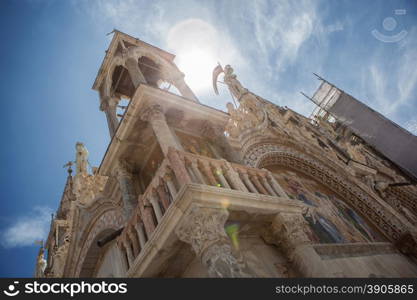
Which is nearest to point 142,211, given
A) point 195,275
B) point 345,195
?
point 195,275

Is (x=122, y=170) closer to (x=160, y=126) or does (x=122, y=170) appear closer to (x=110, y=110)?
(x=160, y=126)

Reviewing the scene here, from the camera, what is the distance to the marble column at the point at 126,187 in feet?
21.5

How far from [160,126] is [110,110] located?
425cm

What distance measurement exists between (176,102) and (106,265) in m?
5.02

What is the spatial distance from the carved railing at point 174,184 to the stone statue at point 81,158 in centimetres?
760

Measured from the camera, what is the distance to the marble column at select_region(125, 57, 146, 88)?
7832 millimetres

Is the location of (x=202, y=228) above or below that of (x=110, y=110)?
below

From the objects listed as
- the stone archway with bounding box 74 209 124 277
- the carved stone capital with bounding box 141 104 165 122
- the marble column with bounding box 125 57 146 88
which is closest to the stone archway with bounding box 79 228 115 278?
the stone archway with bounding box 74 209 124 277

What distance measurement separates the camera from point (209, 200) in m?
3.94

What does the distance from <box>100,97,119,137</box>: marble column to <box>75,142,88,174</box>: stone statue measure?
341 centimetres

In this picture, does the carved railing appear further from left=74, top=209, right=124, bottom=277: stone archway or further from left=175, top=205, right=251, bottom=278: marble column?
left=74, top=209, right=124, bottom=277: stone archway

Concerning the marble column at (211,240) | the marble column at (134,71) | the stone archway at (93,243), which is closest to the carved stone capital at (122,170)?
the stone archway at (93,243)

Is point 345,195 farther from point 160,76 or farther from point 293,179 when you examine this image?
point 160,76

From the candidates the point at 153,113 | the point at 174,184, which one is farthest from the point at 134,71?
the point at 174,184
